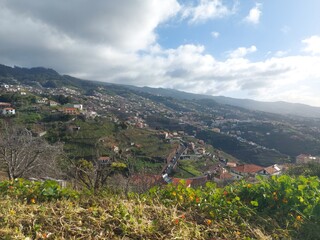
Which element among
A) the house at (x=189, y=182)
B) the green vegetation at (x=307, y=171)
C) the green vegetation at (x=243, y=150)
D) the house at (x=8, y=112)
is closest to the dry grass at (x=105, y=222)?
the house at (x=189, y=182)

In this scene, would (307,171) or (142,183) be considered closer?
(307,171)

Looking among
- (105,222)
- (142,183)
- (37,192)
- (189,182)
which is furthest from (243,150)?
(105,222)

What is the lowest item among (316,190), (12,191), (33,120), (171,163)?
(171,163)

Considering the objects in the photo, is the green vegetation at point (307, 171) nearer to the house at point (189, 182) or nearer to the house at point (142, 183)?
the house at point (189, 182)

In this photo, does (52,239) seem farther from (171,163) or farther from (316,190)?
(171,163)

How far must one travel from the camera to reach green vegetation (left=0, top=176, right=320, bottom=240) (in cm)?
243

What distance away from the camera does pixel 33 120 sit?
61.8 metres

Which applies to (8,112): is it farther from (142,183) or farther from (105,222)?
(105,222)

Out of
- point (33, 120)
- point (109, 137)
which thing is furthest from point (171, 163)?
point (33, 120)

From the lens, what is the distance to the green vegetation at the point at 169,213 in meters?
2.43

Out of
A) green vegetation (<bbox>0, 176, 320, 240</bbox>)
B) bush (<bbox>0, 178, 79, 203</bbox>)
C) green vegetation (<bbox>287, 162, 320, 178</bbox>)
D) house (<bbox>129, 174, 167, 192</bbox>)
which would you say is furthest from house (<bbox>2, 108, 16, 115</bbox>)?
green vegetation (<bbox>0, 176, 320, 240</bbox>)

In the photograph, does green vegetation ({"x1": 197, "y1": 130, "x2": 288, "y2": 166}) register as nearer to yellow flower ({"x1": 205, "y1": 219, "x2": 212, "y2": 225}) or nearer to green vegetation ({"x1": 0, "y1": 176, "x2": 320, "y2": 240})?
green vegetation ({"x1": 0, "y1": 176, "x2": 320, "y2": 240})

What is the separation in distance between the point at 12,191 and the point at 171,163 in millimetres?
53225

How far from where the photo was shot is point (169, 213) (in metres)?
2.92
